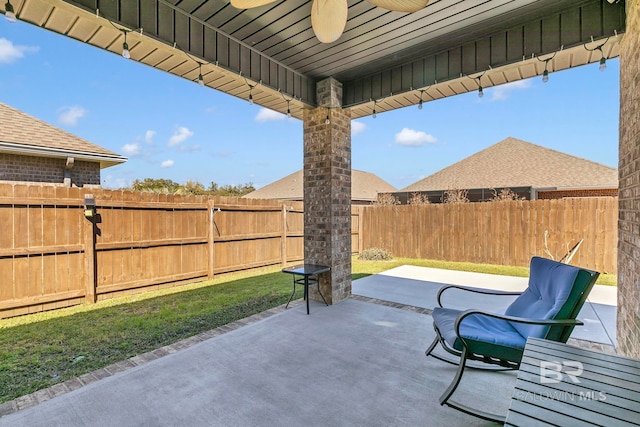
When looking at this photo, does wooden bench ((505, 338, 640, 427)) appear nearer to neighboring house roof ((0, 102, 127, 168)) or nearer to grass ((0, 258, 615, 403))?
grass ((0, 258, 615, 403))

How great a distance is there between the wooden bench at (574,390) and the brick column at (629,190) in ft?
3.46

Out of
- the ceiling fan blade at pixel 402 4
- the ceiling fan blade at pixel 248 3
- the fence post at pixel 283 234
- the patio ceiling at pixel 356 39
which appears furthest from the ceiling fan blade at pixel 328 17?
the fence post at pixel 283 234

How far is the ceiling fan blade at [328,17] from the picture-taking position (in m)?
2.17

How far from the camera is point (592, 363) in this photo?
60.5 inches

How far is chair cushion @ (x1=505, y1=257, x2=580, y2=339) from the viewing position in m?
2.33

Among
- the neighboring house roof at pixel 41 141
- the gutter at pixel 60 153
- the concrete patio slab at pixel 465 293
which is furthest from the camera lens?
the neighboring house roof at pixel 41 141

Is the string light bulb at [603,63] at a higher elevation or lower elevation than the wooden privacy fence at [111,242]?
higher

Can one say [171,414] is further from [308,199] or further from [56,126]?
[56,126]

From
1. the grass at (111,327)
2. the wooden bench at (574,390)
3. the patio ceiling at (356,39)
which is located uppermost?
the patio ceiling at (356,39)

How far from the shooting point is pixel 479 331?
7.85 ft

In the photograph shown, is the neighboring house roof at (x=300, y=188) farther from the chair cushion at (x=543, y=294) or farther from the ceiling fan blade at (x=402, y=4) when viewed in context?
the ceiling fan blade at (x=402, y=4)

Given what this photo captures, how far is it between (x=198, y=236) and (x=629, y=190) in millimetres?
6659

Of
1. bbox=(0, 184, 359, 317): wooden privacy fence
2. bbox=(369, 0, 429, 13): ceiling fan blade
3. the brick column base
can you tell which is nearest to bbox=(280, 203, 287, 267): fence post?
bbox=(0, 184, 359, 317): wooden privacy fence

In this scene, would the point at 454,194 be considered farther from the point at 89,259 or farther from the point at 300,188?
the point at 89,259
